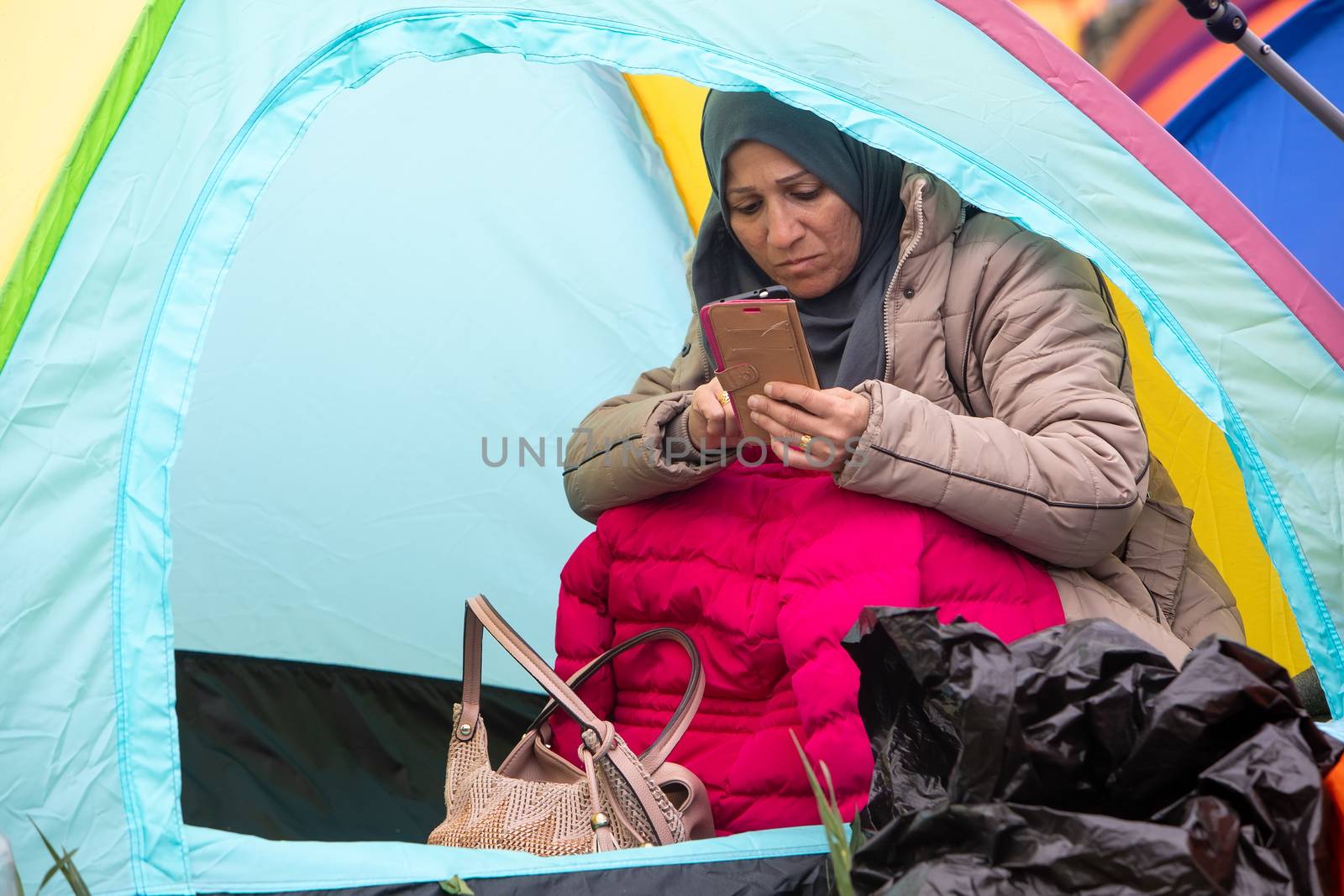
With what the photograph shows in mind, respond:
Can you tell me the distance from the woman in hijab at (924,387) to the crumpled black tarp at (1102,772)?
27cm

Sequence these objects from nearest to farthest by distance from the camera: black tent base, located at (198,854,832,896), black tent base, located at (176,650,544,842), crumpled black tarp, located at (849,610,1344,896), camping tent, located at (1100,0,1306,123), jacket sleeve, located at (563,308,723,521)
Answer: crumpled black tarp, located at (849,610,1344,896) < black tent base, located at (198,854,832,896) < jacket sleeve, located at (563,308,723,521) < black tent base, located at (176,650,544,842) < camping tent, located at (1100,0,1306,123)

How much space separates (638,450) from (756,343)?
0.77 feet

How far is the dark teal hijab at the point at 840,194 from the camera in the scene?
1.41 m

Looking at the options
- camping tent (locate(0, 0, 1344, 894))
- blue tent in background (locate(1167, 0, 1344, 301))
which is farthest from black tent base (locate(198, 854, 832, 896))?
blue tent in background (locate(1167, 0, 1344, 301))

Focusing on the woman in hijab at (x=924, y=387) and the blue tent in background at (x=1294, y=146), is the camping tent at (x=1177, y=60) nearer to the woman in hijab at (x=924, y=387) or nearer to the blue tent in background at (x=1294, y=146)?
the blue tent in background at (x=1294, y=146)

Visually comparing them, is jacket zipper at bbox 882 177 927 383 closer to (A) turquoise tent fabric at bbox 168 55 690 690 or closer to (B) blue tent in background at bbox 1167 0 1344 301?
(A) turquoise tent fabric at bbox 168 55 690 690

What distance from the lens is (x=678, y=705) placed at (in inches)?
54.2

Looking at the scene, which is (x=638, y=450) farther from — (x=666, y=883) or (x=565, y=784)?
(x=666, y=883)

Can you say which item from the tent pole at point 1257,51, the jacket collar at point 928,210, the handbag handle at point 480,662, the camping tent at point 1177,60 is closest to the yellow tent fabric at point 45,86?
the handbag handle at point 480,662

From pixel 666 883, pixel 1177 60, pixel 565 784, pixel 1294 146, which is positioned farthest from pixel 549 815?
pixel 1177 60

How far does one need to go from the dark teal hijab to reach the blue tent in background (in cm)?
88

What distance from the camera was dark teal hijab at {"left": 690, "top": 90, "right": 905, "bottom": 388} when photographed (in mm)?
1405

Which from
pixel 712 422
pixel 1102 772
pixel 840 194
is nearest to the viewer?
pixel 1102 772

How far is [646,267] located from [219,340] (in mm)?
660
